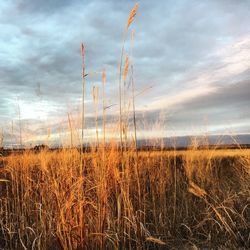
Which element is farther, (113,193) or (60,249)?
(113,193)

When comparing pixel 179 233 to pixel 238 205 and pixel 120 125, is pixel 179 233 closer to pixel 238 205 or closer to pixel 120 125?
pixel 238 205

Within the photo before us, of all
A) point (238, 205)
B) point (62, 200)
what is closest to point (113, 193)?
point (62, 200)

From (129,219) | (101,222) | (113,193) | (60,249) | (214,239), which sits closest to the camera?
(101,222)

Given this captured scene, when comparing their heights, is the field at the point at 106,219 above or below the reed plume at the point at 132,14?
below

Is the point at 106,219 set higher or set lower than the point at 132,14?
lower

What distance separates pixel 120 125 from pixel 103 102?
20cm

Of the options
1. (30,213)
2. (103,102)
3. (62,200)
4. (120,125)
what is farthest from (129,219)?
(30,213)

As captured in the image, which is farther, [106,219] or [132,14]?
[106,219]

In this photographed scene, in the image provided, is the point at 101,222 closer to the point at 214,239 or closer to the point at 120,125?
the point at 120,125

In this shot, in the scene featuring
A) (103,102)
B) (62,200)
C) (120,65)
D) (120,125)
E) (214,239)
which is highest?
(120,65)

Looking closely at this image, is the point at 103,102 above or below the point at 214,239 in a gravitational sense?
above

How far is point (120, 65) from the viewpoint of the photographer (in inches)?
90.6

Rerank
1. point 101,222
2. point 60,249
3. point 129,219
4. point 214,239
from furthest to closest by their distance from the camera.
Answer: point 214,239 → point 129,219 → point 60,249 → point 101,222

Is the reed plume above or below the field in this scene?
above
